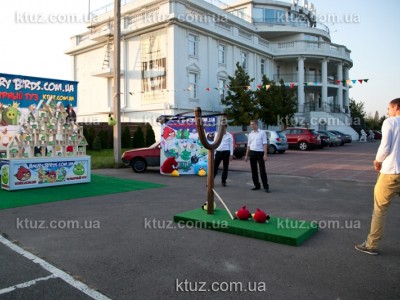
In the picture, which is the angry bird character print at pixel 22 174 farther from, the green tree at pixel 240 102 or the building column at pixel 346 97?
the building column at pixel 346 97

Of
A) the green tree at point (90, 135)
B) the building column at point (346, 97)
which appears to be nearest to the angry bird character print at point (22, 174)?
the green tree at point (90, 135)

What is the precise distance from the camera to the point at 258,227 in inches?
223

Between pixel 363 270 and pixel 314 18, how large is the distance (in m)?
51.3

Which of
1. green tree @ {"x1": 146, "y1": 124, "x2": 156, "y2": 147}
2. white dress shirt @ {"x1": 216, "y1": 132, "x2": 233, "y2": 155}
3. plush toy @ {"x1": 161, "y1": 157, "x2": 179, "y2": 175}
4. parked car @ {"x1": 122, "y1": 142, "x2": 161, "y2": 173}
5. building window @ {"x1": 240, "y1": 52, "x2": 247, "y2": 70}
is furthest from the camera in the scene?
building window @ {"x1": 240, "y1": 52, "x2": 247, "y2": 70}

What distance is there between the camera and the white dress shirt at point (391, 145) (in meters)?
4.59

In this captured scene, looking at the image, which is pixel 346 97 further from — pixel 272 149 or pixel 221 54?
pixel 272 149

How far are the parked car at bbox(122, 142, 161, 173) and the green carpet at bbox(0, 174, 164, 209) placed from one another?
2.49m

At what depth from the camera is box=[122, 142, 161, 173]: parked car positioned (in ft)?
47.2

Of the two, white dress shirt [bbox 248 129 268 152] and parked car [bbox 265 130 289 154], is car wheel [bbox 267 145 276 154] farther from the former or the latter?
white dress shirt [bbox 248 129 268 152]

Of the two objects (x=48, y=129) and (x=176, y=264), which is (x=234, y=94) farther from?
(x=176, y=264)

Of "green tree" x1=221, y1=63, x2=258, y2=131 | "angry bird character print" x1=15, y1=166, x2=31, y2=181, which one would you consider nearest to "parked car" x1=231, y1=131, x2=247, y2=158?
"green tree" x1=221, y1=63, x2=258, y2=131

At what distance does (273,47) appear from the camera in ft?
135

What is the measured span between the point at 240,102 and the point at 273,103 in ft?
12.6

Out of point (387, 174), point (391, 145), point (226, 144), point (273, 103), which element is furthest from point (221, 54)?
point (387, 174)
